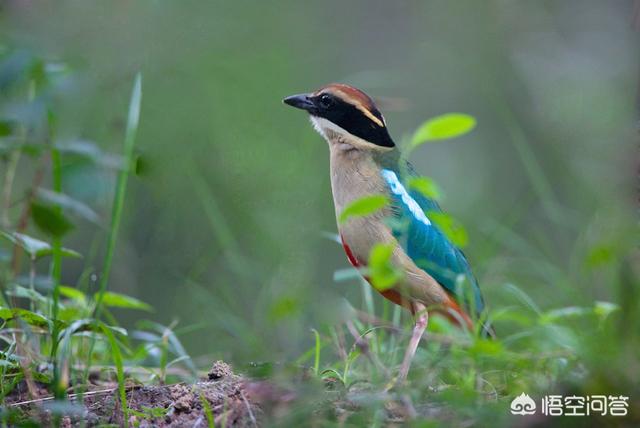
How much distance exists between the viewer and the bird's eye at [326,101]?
17.4 feet

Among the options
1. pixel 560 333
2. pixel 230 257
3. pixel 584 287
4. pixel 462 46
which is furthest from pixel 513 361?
pixel 462 46

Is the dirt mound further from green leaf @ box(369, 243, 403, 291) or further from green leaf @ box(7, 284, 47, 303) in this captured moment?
green leaf @ box(369, 243, 403, 291)

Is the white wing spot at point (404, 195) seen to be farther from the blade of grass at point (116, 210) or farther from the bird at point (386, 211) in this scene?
the blade of grass at point (116, 210)

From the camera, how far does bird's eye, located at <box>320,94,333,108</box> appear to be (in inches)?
208

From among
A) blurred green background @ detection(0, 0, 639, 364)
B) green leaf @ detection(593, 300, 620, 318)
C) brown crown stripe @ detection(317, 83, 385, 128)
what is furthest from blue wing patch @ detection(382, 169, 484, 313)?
green leaf @ detection(593, 300, 620, 318)

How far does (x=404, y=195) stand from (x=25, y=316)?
1.97 metres

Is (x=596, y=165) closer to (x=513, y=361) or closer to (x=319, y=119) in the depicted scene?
(x=319, y=119)

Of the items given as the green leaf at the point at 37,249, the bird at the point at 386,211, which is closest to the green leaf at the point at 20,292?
the green leaf at the point at 37,249

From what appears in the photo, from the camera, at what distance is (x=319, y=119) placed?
211 inches

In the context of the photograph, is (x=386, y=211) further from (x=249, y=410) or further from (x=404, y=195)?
(x=249, y=410)

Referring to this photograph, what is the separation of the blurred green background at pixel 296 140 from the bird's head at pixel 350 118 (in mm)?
679

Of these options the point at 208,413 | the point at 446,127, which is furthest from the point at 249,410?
the point at 446,127

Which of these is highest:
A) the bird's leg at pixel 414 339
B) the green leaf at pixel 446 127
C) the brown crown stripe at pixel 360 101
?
the brown crown stripe at pixel 360 101

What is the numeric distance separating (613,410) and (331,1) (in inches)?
386
